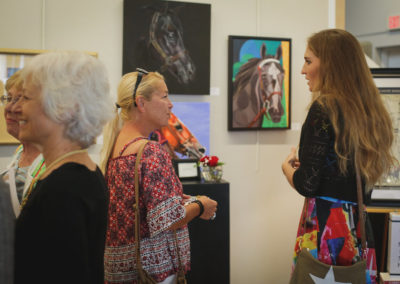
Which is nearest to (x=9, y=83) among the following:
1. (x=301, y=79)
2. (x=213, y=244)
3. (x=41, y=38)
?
(x=41, y=38)

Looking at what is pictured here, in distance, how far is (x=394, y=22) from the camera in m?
5.39

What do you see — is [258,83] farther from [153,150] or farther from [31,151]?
[31,151]

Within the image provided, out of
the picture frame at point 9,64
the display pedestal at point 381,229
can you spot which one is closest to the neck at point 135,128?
the picture frame at point 9,64

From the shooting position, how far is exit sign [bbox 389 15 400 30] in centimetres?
535

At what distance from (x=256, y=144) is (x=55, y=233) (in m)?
2.90

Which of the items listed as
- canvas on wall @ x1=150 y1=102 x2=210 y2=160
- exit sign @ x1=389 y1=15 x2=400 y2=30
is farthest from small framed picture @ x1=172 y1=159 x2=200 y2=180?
exit sign @ x1=389 y1=15 x2=400 y2=30

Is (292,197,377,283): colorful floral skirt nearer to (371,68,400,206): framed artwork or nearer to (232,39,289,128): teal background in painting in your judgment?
(371,68,400,206): framed artwork

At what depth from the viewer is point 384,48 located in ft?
18.8

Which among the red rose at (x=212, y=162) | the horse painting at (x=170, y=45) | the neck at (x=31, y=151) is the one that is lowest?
the red rose at (x=212, y=162)

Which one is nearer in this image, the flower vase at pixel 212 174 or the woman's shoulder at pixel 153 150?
the woman's shoulder at pixel 153 150

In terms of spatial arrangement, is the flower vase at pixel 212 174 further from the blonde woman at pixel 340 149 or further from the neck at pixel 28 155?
the neck at pixel 28 155

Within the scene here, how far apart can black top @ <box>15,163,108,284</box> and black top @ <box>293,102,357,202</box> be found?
1.06 metres

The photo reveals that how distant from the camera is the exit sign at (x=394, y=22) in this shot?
17.5 ft

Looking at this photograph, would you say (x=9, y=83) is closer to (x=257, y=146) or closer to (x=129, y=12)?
(x=129, y=12)
